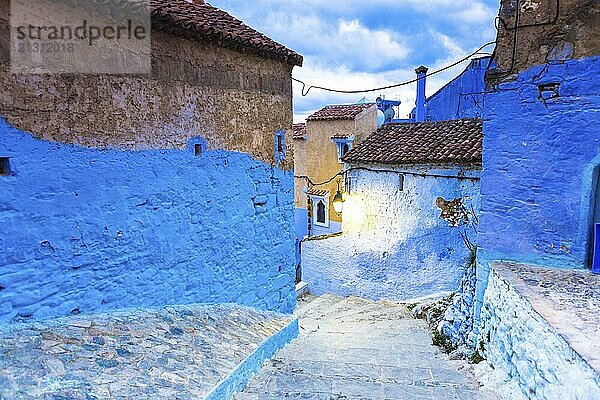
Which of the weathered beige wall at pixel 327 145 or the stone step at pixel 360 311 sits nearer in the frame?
the stone step at pixel 360 311

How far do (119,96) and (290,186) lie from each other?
3370 millimetres

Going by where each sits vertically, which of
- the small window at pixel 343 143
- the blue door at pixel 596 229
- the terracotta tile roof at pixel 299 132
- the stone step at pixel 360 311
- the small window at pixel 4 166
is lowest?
the stone step at pixel 360 311

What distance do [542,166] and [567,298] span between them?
1.76 meters

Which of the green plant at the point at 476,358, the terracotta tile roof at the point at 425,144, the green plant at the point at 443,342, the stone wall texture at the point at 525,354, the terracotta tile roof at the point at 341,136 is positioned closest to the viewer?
the stone wall texture at the point at 525,354

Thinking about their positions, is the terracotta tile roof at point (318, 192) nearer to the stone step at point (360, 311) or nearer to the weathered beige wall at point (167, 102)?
the stone step at point (360, 311)

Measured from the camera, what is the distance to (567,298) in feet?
13.9

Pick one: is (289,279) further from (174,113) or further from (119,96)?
(119,96)

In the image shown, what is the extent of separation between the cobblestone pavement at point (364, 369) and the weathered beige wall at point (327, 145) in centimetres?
1039

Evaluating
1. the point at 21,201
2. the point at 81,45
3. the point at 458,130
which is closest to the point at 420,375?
the point at 21,201

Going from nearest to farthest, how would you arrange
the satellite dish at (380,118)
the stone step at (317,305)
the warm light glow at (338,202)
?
the stone step at (317,305), the warm light glow at (338,202), the satellite dish at (380,118)

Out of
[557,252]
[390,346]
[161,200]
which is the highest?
[161,200]

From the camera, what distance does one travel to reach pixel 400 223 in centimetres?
1195

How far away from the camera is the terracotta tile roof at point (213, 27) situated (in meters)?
4.94

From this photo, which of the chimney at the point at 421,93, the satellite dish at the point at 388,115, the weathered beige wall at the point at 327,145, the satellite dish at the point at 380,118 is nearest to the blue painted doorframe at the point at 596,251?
the chimney at the point at 421,93
